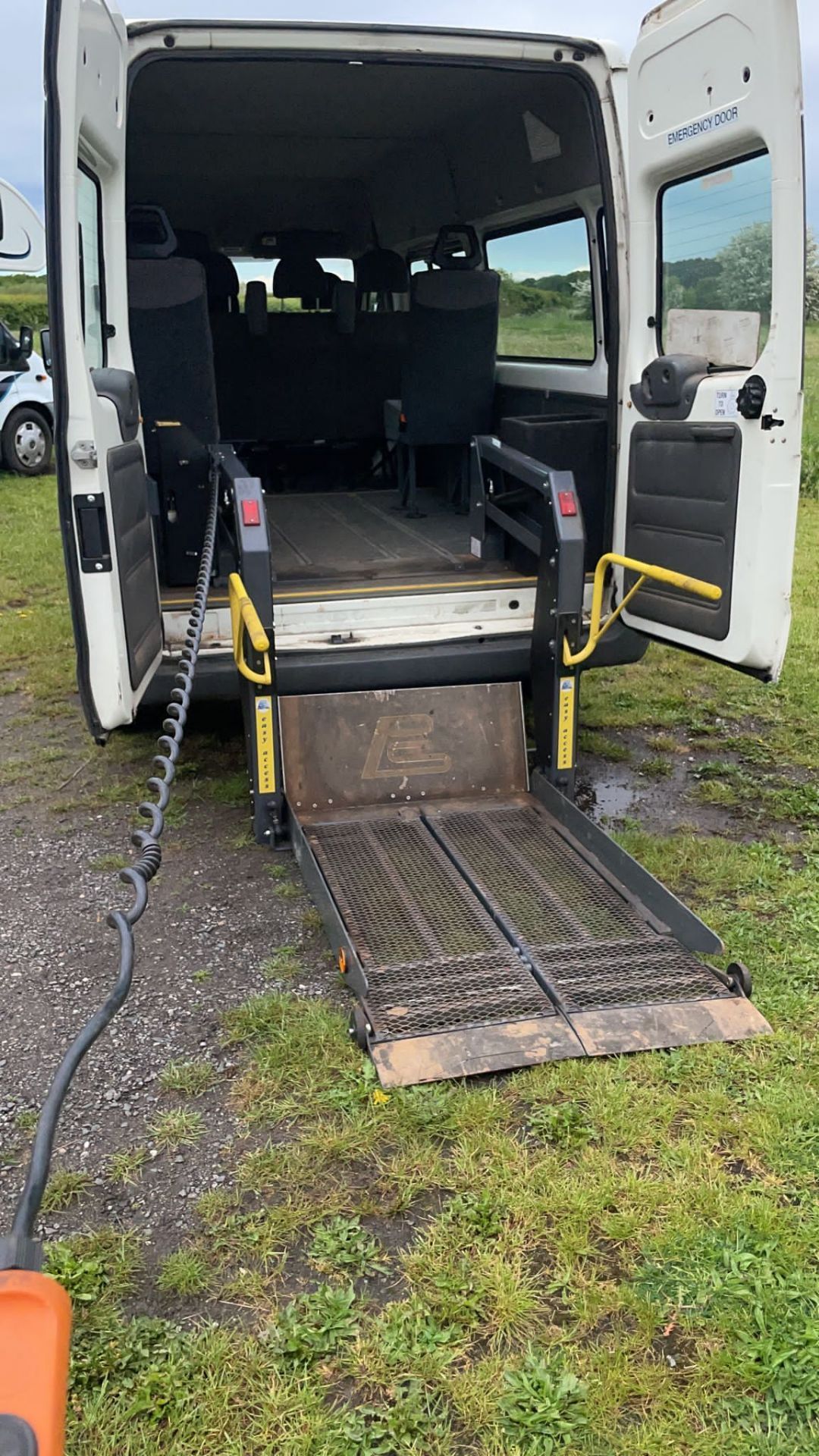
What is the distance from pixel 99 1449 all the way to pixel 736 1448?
1.06 metres

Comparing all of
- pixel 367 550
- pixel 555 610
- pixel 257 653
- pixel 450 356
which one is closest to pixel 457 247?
pixel 450 356

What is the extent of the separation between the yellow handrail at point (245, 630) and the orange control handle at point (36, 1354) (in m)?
2.66

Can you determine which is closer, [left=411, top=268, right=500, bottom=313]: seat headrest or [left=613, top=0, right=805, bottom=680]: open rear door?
[left=613, top=0, right=805, bottom=680]: open rear door

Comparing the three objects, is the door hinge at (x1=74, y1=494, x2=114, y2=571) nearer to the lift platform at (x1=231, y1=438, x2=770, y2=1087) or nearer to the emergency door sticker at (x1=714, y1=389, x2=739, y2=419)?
the lift platform at (x1=231, y1=438, x2=770, y2=1087)

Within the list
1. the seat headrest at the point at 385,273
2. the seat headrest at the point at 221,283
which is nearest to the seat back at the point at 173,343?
the seat headrest at the point at 221,283

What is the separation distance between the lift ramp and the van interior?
824 mm

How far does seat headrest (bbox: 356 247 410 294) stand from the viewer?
8.25 metres

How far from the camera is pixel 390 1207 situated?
2438mm

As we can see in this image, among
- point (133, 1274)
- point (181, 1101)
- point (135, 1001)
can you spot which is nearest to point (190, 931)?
point (135, 1001)

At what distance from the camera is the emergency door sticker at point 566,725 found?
410 cm

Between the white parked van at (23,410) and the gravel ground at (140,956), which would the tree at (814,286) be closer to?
the gravel ground at (140,956)

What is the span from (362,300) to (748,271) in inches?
211

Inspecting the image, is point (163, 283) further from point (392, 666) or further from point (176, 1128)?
point (176, 1128)

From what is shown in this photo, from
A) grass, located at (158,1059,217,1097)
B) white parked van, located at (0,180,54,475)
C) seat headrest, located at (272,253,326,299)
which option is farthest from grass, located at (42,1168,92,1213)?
white parked van, located at (0,180,54,475)
